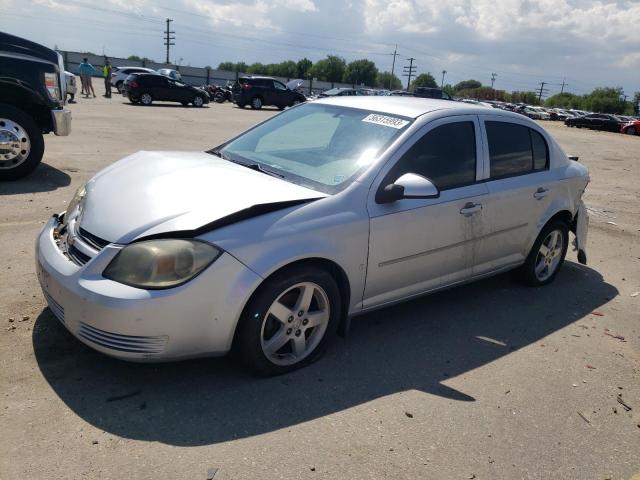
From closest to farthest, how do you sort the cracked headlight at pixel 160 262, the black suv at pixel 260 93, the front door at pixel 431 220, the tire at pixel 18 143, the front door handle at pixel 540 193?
1. the cracked headlight at pixel 160 262
2. the front door at pixel 431 220
3. the front door handle at pixel 540 193
4. the tire at pixel 18 143
5. the black suv at pixel 260 93

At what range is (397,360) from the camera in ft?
12.1

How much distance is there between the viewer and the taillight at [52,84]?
7.29m

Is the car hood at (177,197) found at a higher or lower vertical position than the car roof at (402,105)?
lower

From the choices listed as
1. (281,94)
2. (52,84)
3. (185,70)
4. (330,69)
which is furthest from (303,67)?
(52,84)

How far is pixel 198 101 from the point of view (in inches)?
1109

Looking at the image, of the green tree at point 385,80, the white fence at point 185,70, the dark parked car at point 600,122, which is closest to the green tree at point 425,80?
the green tree at point 385,80

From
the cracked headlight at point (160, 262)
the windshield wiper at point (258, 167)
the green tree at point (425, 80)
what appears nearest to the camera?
the cracked headlight at point (160, 262)

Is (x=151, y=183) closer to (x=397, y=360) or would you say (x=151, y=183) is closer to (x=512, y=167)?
(x=397, y=360)

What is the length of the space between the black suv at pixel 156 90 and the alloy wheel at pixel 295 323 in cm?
2482

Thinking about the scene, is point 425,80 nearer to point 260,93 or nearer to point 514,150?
point 260,93

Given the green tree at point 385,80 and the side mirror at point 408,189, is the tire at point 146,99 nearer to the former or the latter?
the side mirror at point 408,189

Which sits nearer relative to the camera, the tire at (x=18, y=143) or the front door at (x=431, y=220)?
the front door at (x=431, y=220)

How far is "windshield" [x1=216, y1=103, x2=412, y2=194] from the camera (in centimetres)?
366

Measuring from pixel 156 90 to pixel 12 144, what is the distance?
67.4 feet
